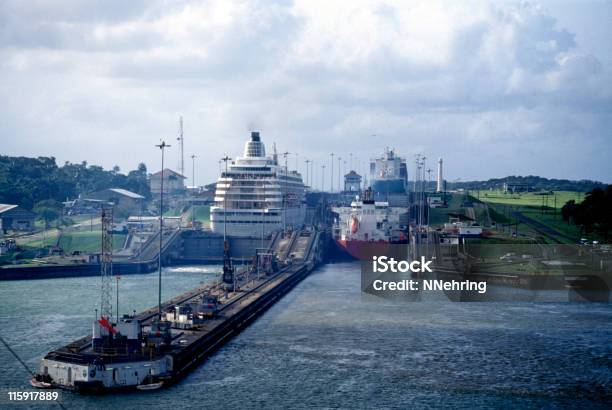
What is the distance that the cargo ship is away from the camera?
92.6 metres

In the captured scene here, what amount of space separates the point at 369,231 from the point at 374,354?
52.6 meters

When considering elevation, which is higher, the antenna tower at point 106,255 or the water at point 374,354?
the antenna tower at point 106,255

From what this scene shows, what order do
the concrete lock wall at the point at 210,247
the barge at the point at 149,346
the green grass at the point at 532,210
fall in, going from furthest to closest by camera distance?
the green grass at the point at 532,210 → the concrete lock wall at the point at 210,247 → the barge at the point at 149,346

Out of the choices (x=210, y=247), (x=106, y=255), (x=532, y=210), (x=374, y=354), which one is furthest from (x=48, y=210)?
(x=374, y=354)

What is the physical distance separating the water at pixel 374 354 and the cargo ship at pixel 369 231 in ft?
97.8

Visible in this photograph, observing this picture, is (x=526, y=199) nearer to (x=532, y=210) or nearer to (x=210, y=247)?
(x=532, y=210)

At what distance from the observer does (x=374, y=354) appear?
4162cm

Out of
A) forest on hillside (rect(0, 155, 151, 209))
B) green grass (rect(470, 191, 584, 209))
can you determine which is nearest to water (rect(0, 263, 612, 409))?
forest on hillside (rect(0, 155, 151, 209))

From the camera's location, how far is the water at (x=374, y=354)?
3394cm

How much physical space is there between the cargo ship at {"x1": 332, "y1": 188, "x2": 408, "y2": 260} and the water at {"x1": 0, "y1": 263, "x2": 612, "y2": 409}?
1174 inches

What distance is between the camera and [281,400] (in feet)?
110

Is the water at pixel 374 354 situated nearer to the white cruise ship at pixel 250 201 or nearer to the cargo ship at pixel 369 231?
the cargo ship at pixel 369 231

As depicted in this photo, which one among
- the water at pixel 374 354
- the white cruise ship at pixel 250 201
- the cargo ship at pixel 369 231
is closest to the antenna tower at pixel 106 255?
the water at pixel 374 354

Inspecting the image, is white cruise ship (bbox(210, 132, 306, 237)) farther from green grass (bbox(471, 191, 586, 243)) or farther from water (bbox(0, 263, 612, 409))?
water (bbox(0, 263, 612, 409))
